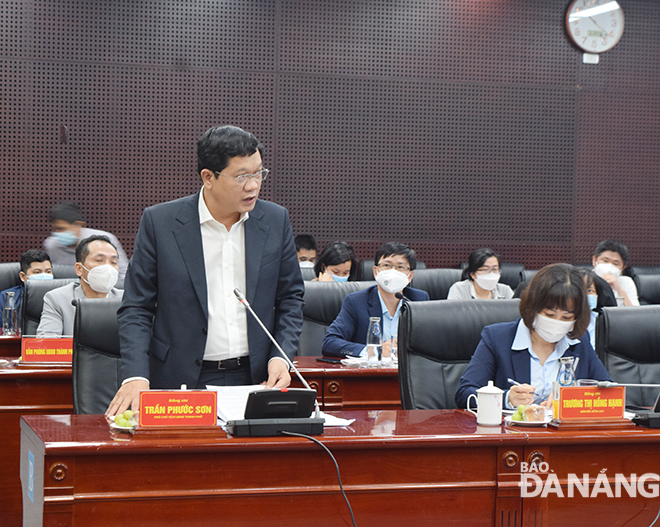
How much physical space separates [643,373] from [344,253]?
2328 mm

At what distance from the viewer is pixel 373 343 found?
128 inches

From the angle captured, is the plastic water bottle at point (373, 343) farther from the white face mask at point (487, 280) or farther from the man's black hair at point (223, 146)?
the white face mask at point (487, 280)

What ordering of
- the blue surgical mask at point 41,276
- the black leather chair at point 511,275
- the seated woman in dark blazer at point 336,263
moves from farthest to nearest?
1. the black leather chair at point 511,275
2. the blue surgical mask at point 41,276
3. the seated woman in dark blazer at point 336,263

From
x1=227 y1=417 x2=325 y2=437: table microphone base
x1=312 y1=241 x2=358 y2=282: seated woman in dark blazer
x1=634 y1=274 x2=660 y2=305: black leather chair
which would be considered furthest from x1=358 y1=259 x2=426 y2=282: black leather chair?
x1=227 y1=417 x2=325 y2=437: table microphone base

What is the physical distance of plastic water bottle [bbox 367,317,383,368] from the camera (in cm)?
325

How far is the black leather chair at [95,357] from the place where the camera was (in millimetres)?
2561

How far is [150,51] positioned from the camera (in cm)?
654

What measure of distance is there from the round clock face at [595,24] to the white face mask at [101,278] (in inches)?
210

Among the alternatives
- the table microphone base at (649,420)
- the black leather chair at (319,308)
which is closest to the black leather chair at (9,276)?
the black leather chair at (319,308)

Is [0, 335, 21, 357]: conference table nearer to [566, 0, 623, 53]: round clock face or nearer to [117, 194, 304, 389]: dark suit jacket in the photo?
[117, 194, 304, 389]: dark suit jacket

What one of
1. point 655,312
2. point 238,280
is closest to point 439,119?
point 655,312

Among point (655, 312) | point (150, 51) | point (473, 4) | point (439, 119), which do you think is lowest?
point (655, 312)

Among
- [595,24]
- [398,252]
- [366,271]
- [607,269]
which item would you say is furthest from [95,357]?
[595,24]

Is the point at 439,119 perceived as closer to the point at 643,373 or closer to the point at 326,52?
the point at 326,52
